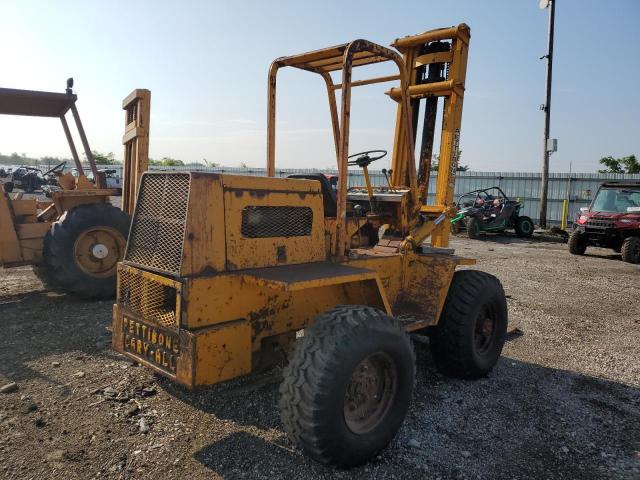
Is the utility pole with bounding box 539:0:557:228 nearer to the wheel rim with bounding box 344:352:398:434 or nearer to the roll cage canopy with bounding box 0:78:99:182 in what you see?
the roll cage canopy with bounding box 0:78:99:182

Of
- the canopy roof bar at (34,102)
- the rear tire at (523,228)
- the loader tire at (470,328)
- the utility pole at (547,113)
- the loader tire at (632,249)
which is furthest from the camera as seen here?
the utility pole at (547,113)

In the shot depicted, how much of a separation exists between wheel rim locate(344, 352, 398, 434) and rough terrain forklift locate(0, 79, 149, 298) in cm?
419

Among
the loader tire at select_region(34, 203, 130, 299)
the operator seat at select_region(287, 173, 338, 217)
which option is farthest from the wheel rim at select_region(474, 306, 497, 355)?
the loader tire at select_region(34, 203, 130, 299)

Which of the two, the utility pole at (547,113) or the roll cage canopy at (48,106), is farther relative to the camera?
the utility pole at (547,113)

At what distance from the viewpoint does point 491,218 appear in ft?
53.4

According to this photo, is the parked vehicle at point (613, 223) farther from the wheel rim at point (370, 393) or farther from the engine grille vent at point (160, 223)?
the engine grille vent at point (160, 223)

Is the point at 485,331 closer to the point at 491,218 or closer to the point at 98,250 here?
the point at 98,250

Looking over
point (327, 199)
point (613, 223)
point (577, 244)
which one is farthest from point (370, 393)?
point (577, 244)

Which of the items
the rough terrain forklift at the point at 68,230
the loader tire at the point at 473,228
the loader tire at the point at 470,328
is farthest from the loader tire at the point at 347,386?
the loader tire at the point at 473,228

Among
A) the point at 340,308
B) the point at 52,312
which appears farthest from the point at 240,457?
the point at 52,312

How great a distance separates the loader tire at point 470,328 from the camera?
14.0 feet

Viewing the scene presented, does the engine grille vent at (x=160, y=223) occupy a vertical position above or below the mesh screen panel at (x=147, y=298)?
above

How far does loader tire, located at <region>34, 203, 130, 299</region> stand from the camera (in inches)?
251

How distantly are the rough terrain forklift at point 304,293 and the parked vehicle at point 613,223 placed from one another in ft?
31.3
